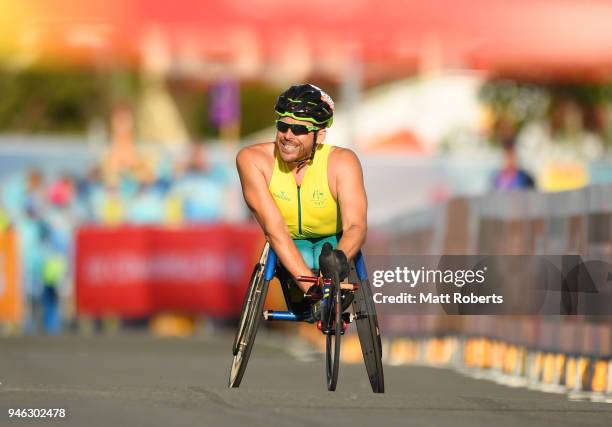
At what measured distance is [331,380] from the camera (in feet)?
32.9

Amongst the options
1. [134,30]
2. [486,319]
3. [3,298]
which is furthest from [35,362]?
[134,30]

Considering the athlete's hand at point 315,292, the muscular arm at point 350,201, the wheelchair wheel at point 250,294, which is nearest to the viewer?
the athlete's hand at point 315,292

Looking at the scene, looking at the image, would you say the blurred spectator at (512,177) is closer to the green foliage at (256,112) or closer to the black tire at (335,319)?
the black tire at (335,319)

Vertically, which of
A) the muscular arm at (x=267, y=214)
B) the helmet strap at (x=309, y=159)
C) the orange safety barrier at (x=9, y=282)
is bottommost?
the orange safety barrier at (x=9, y=282)

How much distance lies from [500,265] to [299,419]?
4.80 metres

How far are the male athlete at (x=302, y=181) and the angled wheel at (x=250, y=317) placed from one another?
192 millimetres

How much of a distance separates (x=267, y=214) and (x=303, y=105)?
2.02 feet

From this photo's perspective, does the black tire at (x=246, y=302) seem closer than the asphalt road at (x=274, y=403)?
No

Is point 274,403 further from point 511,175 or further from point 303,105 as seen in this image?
point 511,175

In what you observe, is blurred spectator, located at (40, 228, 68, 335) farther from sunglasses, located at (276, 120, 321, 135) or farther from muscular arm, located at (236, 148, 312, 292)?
sunglasses, located at (276, 120, 321, 135)

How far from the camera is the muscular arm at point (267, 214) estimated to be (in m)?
9.80

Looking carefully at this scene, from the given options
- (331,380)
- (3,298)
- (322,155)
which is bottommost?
(3,298)

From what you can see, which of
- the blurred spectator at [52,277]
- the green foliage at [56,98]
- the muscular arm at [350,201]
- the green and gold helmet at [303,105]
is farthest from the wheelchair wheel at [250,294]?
the green foliage at [56,98]

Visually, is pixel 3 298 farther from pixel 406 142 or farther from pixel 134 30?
pixel 406 142
